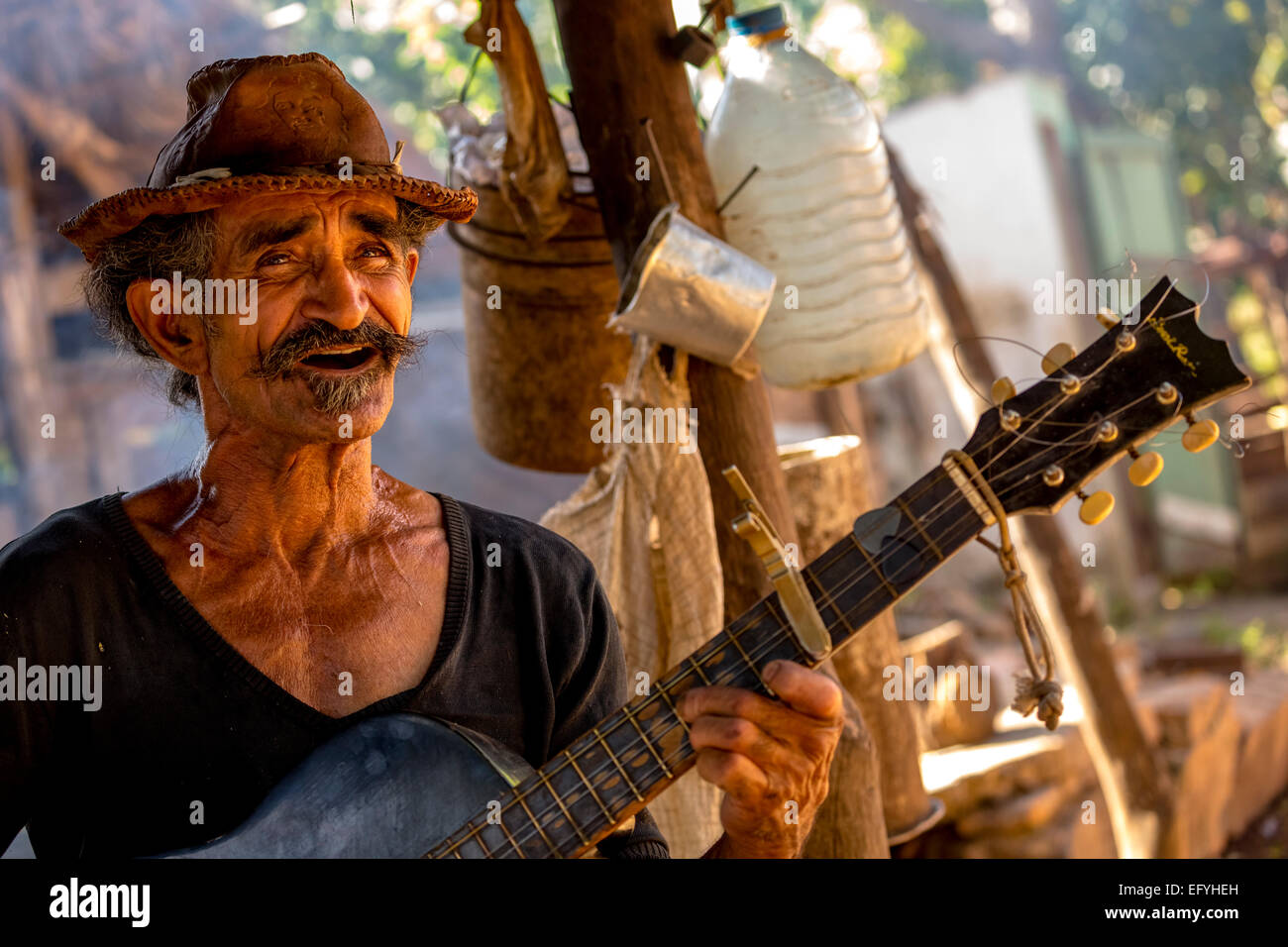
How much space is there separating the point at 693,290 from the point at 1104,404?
857 millimetres

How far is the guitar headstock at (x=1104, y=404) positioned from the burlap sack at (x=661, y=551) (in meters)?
0.89

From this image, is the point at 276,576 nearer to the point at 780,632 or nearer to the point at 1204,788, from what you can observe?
the point at 780,632

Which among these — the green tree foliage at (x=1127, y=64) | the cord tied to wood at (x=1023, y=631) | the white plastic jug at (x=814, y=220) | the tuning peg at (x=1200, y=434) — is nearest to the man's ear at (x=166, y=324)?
the white plastic jug at (x=814, y=220)

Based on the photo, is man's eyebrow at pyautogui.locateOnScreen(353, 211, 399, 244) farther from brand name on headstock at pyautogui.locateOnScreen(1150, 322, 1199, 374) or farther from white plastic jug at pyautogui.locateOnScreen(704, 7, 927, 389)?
brand name on headstock at pyautogui.locateOnScreen(1150, 322, 1199, 374)

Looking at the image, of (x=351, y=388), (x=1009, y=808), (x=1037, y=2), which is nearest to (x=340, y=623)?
(x=351, y=388)

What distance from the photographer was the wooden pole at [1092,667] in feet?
15.8

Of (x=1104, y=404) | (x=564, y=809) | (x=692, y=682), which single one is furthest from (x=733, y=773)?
→ (x=1104, y=404)

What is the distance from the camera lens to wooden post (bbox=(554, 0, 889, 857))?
8.21 feet

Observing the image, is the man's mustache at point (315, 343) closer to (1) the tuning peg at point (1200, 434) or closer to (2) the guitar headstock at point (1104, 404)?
(2) the guitar headstock at point (1104, 404)

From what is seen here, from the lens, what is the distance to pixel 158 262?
208 cm
